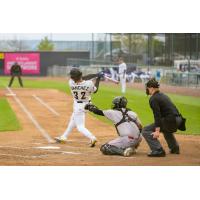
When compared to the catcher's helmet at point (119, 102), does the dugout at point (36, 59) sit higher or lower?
higher

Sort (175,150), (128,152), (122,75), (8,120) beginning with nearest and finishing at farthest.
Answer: (128,152) → (175,150) → (8,120) → (122,75)

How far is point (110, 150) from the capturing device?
44.8ft

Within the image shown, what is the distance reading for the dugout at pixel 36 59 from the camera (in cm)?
1451

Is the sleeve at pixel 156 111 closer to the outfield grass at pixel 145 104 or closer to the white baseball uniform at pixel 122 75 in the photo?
Result: the outfield grass at pixel 145 104

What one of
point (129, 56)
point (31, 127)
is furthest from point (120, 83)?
point (31, 127)

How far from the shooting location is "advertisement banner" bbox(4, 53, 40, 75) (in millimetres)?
14516

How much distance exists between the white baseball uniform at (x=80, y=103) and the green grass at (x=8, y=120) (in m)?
0.90

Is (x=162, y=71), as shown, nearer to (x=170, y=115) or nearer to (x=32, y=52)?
(x=170, y=115)

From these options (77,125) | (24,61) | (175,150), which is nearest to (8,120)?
(24,61)

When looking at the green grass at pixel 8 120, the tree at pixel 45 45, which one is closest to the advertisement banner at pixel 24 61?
the tree at pixel 45 45

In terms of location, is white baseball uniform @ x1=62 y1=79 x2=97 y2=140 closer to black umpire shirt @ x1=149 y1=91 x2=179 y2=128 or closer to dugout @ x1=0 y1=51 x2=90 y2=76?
dugout @ x1=0 y1=51 x2=90 y2=76

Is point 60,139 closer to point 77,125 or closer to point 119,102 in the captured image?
point 77,125

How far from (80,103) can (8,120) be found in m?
1.19
